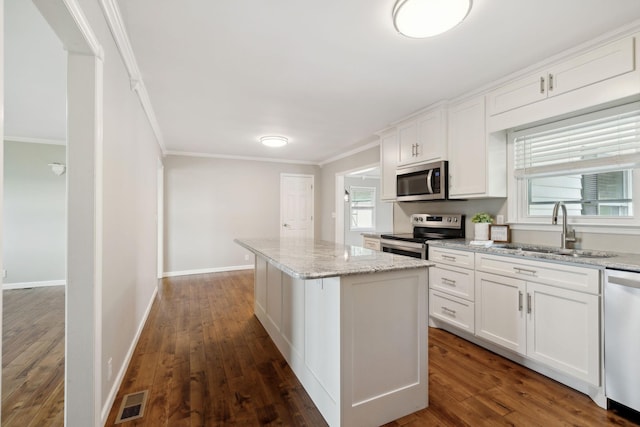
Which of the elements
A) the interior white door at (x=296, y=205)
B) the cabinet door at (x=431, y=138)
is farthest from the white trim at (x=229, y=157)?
the cabinet door at (x=431, y=138)

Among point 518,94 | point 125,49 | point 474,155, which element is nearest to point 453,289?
point 474,155

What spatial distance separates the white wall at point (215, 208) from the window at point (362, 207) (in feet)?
6.96

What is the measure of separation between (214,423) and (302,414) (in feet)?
1.65

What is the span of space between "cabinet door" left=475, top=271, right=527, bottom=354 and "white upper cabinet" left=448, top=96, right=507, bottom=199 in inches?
33.3

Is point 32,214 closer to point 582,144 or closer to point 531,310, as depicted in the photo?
point 531,310

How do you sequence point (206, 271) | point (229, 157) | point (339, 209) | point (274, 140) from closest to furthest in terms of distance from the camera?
1. point (274, 140)
2. point (206, 271)
3. point (229, 157)
4. point (339, 209)

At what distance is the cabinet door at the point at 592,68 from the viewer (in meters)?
1.92

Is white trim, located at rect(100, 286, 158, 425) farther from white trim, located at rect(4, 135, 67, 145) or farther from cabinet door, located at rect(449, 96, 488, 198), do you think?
white trim, located at rect(4, 135, 67, 145)

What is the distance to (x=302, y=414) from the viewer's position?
1.76 metres

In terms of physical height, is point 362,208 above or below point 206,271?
above

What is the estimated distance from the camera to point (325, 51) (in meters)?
2.19

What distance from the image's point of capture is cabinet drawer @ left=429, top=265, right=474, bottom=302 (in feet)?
8.51

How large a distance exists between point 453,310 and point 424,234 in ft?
3.58

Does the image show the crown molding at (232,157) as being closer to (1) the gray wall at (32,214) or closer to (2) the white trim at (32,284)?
(1) the gray wall at (32,214)
